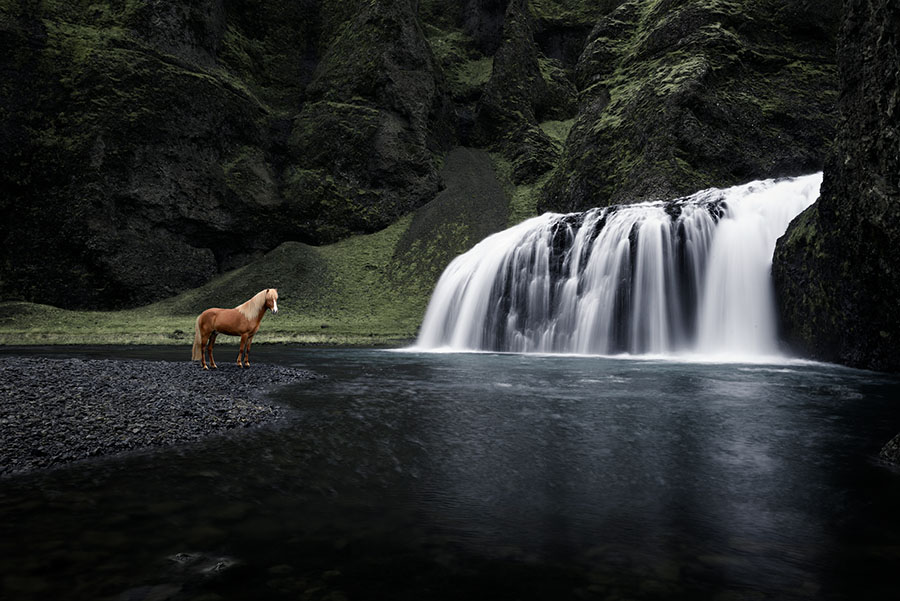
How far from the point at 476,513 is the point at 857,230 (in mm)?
12316

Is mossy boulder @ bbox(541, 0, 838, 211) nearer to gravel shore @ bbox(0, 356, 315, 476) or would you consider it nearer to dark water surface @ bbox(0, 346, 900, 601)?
dark water surface @ bbox(0, 346, 900, 601)

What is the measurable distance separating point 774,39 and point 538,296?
112 ft

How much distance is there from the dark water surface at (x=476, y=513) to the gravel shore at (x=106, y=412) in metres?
0.53

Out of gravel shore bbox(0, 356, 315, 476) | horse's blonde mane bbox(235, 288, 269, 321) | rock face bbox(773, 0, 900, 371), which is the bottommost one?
gravel shore bbox(0, 356, 315, 476)

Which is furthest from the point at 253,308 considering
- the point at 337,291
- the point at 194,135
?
the point at 194,135

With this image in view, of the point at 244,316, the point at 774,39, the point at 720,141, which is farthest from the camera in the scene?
the point at 774,39

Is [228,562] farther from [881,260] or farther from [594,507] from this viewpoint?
[881,260]

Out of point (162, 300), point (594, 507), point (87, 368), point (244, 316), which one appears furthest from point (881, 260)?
point (162, 300)

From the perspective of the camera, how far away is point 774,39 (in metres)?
39.8

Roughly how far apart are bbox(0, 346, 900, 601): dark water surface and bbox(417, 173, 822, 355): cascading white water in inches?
487

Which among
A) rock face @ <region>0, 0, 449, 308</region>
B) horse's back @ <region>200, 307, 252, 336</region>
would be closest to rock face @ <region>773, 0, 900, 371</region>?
horse's back @ <region>200, 307, 252, 336</region>

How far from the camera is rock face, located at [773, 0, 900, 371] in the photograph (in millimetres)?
9430

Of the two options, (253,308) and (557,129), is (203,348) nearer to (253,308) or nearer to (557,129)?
(253,308)

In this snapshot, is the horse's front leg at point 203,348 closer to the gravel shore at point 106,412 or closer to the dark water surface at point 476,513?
the gravel shore at point 106,412
